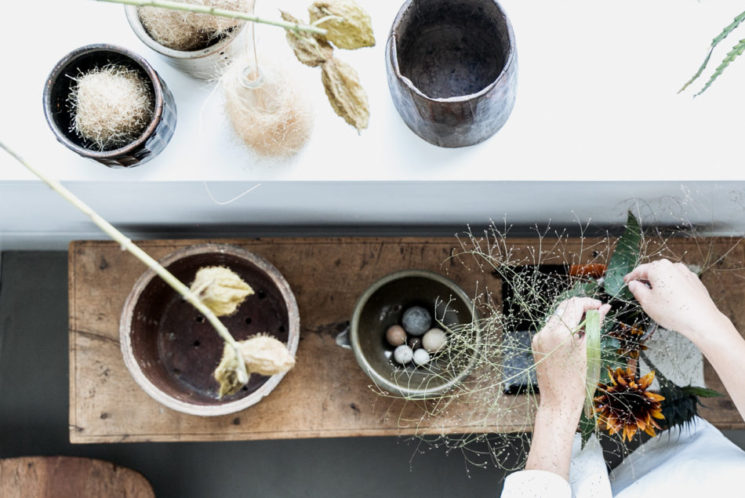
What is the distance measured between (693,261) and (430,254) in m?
0.44

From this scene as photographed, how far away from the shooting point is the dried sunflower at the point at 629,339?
86 cm

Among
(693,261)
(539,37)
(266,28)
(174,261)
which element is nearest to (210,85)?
(266,28)

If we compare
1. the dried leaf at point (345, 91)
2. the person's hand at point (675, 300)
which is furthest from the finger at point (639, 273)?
the dried leaf at point (345, 91)

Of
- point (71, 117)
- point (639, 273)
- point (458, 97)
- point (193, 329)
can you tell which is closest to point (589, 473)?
point (639, 273)

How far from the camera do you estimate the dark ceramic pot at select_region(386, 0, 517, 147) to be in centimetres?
69

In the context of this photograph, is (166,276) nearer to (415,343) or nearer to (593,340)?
(593,340)

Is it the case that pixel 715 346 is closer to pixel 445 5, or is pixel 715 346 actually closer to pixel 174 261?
pixel 445 5

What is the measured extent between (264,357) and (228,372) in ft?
0.10

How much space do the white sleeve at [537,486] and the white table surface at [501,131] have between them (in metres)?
0.38

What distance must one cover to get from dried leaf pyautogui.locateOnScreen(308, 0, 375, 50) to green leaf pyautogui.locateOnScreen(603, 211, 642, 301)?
1.66 feet

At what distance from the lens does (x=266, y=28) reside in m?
0.81

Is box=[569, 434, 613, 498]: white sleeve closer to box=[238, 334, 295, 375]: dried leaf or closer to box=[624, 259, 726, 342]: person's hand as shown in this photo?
box=[624, 259, 726, 342]: person's hand

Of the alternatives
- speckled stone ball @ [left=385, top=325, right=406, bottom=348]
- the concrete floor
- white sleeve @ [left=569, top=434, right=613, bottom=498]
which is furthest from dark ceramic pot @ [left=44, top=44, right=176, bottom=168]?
the concrete floor

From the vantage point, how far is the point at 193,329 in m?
1.11
